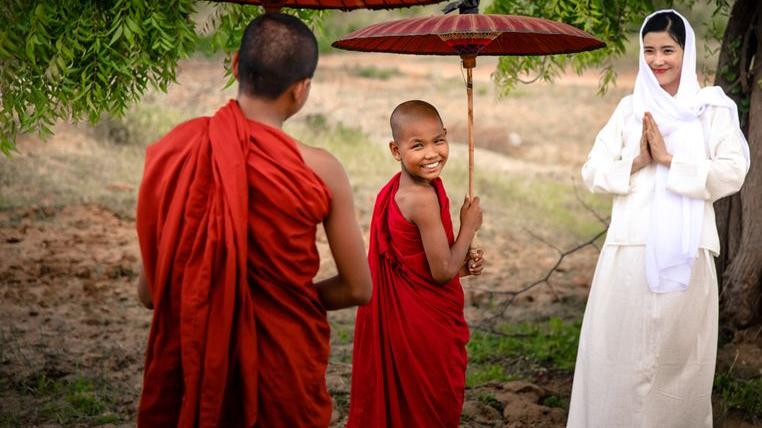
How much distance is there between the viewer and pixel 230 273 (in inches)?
108

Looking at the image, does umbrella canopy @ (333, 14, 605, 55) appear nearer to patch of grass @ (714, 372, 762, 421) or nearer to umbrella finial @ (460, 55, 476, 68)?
umbrella finial @ (460, 55, 476, 68)

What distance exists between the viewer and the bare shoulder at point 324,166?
289cm

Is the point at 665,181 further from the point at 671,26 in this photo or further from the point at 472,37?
the point at 472,37

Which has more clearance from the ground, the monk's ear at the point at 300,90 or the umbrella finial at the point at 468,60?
the umbrella finial at the point at 468,60

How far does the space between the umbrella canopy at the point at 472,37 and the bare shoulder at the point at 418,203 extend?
0.62 meters

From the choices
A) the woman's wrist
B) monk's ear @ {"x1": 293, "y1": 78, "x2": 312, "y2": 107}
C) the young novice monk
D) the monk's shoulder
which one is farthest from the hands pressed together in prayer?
the monk's shoulder

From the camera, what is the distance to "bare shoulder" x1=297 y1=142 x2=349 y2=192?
9.50 ft

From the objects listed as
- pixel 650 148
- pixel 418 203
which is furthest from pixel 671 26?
pixel 418 203

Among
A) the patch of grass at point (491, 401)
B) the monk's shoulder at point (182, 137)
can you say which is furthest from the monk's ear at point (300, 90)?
the patch of grass at point (491, 401)

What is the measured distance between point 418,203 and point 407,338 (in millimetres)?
575

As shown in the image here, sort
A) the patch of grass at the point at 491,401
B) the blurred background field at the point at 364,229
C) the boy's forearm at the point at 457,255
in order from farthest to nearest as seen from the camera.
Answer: the blurred background field at the point at 364,229 → the patch of grass at the point at 491,401 → the boy's forearm at the point at 457,255

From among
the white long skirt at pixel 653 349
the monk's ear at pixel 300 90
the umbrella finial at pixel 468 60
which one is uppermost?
the umbrella finial at pixel 468 60

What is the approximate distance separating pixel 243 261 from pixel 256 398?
429 mm

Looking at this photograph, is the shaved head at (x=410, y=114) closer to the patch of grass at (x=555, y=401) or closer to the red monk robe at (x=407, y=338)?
the red monk robe at (x=407, y=338)
